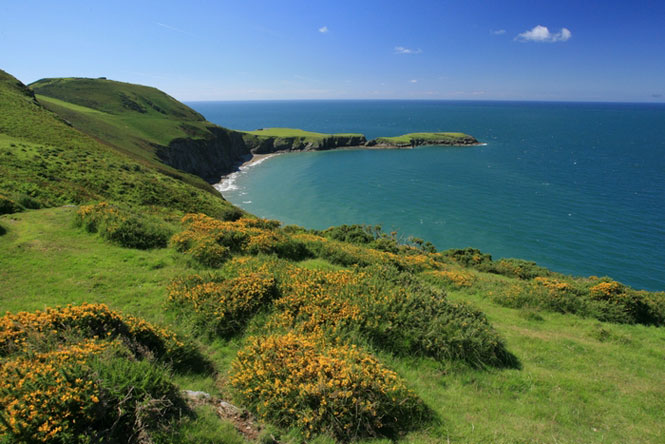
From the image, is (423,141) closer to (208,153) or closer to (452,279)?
(208,153)

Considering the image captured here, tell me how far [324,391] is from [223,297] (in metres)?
5.24

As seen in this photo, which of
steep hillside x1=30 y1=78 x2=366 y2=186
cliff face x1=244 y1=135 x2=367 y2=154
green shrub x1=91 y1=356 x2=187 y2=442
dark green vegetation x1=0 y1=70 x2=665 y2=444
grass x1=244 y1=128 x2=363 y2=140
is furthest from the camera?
grass x1=244 y1=128 x2=363 y2=140

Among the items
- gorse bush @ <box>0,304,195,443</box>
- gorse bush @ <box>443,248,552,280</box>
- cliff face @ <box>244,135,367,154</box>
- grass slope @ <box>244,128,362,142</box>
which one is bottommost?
gorse bush @ <box>443,248,552,280</box>

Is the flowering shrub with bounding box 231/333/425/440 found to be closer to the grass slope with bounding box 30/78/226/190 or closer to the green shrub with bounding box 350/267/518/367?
the green shrub with bounding box 350/267/518/367

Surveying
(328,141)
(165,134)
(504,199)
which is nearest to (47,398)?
(504,199)

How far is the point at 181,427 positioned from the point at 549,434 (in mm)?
7845

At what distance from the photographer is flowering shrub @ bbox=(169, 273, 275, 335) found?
9.73m

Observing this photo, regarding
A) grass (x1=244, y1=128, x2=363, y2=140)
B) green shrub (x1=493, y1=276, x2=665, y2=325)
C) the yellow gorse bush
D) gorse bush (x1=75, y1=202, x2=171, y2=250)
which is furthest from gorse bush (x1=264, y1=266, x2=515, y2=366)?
grass (x1=244, y1=128, x2=363, y2=140)

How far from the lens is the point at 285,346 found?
7.76 meters

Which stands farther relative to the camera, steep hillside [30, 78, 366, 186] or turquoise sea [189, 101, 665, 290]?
steep hillside [30, 78, 366, 186]

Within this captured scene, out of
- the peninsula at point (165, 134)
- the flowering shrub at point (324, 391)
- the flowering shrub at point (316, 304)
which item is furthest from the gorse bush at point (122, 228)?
the peninsula at point (165, 134)

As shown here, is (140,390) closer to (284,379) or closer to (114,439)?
(114,439)

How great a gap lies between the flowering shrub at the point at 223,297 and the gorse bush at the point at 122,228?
18.3 feet

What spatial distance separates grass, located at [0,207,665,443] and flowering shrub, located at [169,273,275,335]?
620 millimetres
